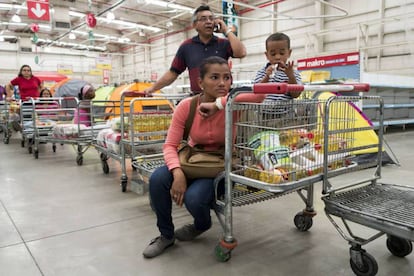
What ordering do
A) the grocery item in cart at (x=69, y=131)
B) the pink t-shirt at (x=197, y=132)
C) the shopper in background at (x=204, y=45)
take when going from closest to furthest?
1. the pink t-shirt at (x=197, y=132)
2. the shopper in background at (x=204, y=45)
3. the grocery item in cart at (x=69, y=131)

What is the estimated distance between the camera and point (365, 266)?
1.59 metres

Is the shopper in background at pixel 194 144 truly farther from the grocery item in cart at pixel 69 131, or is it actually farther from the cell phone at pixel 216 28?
the grocery item in cart at pixel 69 131

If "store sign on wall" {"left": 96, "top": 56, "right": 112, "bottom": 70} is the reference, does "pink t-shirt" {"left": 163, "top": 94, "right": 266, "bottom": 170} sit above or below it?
below

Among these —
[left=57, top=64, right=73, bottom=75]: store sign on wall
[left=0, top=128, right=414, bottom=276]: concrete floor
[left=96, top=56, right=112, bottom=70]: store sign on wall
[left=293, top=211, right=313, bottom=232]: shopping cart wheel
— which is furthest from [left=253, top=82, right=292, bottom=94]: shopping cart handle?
[left=57, top=64, right=73, bottom=75]: store sign on wall

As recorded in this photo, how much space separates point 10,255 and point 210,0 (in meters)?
12.8

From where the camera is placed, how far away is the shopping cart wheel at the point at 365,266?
5.13 feet

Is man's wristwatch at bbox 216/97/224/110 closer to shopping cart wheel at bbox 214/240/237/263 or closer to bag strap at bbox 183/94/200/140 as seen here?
bag strap at bbox 183/94/200/140

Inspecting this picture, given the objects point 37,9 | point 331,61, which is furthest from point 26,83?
point 331,61

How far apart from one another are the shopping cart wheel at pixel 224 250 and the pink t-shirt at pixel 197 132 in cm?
49

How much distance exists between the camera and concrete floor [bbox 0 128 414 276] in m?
1.75

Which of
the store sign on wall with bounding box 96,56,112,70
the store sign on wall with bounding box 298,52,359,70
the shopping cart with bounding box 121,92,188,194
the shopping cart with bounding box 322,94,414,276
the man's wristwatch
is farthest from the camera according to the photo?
the store sign on wall with bounding box 96,56,112,70

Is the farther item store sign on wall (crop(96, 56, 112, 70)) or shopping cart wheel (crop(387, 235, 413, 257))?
store sign on wall (crop(96, 56, 112, 70))

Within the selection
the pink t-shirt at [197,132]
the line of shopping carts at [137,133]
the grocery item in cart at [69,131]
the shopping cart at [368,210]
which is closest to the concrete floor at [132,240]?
the shopping cart at [368,210]

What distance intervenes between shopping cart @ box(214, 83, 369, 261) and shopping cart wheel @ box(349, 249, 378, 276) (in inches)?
16.5
